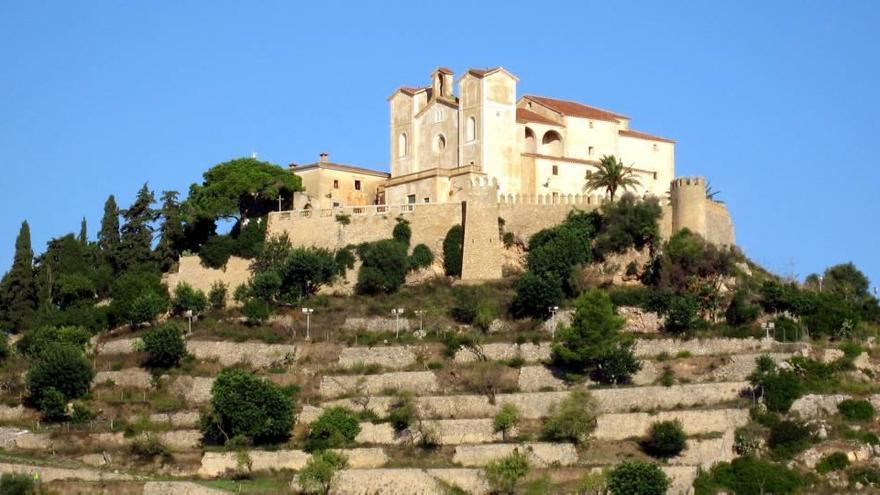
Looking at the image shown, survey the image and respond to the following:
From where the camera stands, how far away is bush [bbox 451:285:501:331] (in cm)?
5909

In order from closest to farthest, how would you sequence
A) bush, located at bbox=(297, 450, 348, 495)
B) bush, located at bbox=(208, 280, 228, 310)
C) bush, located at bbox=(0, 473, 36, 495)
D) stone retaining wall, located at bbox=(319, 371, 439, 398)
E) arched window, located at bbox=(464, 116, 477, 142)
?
bush, located at bbox=(297, 450, 348, 495)
bush, located at bbox=(0, 473, 36, 495)
stone retaining wall, located at bbox=(319, 371, 439, 398)
bush, located at bbox=(208, 280, 228, 310)
arched window, located at bbox=(464, 116, 477, 142)

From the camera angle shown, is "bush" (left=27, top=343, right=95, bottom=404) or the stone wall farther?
the stone wall

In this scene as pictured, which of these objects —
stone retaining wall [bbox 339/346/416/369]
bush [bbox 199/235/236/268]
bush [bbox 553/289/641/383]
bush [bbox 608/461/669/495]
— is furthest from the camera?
bush [bbox 199/235/236/268]

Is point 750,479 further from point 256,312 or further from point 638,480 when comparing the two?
point 256,312

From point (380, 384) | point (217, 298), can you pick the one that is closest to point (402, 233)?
point (217, 298)

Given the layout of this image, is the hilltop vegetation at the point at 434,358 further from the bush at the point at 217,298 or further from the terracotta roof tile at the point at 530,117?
the terracotta roof tile at the point at 530,117

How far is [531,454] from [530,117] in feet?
60.3

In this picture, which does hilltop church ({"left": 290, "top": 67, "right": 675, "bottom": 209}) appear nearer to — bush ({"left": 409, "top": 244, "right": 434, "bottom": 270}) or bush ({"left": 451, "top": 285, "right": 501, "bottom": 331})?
bush ({"left": 409, "top": 244, "right": 434, "bottom": 270})

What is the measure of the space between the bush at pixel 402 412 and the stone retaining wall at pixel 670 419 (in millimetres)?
4950

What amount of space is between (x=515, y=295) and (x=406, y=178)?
25.8 feet

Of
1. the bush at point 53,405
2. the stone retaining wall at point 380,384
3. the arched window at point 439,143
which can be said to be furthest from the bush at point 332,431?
the arched window at point 439,143

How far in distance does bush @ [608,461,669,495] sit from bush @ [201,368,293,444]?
9.71 meters

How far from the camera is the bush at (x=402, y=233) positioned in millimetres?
63750

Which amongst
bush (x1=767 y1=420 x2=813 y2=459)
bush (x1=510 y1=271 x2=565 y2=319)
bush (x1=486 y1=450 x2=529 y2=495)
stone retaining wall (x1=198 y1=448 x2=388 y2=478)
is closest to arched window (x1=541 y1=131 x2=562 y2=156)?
bush (x1=510 y1=271 x2=565 y2=319)
